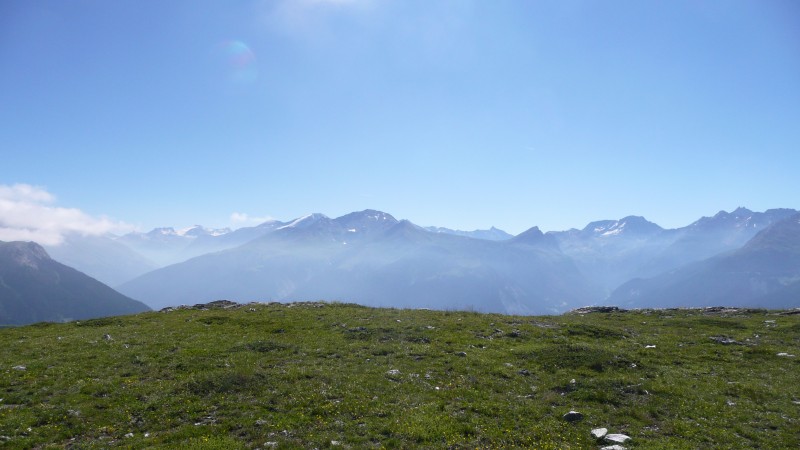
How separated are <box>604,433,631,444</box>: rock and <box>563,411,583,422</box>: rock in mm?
1682

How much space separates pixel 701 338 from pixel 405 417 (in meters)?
27.8

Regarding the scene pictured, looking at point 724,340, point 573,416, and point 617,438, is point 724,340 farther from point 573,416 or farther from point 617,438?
point 617,438

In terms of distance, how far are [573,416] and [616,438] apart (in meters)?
2.14

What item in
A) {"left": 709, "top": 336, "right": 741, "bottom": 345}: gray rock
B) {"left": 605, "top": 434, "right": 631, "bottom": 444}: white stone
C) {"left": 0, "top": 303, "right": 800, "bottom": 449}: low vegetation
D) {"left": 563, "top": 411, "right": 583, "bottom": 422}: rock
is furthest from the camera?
{"left": 709, "top": 336, "right": 741, "bottom": 345}: gray rock

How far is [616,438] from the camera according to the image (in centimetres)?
1625

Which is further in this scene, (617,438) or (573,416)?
(573,416)

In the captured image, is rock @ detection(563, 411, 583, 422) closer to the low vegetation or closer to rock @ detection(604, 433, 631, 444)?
the low vegetation

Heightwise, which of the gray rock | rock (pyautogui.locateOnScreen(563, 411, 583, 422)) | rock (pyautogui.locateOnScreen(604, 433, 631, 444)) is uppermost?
rock (pyautogui.locateOnScreen(563, 411, 583, 422))

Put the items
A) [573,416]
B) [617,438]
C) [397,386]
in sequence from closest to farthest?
Answer: [617,438] < [573,416] < [397,386]

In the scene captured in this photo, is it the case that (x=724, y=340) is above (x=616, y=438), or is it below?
below

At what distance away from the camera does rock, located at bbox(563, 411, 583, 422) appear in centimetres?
1811

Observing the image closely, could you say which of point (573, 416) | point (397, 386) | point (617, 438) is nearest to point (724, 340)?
point (573, 416)

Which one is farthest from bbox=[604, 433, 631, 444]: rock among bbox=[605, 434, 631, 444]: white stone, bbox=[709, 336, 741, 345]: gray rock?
bbox=[709, 336, 741, 345]: gray rock

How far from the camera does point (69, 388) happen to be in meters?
21.4
